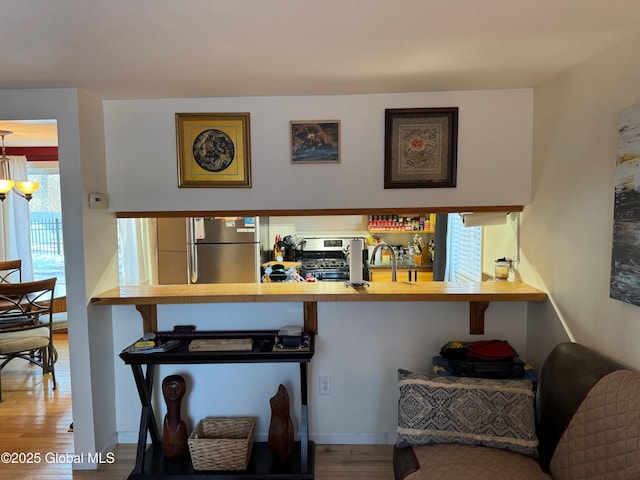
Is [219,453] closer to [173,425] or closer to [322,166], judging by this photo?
[173,425]

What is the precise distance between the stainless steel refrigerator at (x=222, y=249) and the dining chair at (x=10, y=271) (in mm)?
1971

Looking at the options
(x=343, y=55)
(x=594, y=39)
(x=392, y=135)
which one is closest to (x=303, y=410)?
(x=392, y=135)

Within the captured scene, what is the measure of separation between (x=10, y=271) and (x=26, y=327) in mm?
1559

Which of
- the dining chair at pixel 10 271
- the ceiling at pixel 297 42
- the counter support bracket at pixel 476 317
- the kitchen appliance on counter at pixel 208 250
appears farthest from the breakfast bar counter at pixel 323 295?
the dining chair at pixel 10 271

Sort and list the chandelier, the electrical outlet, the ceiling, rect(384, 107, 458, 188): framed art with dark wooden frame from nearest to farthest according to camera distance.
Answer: the ceiling
rect(384, 107, 458, 188): framed art with dark wooden frame
the electrical outlet
the chandelier

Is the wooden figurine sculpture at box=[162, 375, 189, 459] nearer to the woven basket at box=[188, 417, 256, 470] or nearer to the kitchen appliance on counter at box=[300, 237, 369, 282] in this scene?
the woven basket at box=[188, 417, 256, 470]

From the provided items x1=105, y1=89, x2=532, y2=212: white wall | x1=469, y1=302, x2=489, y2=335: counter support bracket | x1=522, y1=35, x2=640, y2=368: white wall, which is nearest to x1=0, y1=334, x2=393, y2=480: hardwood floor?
x1=469, y1=302, x2=489, y2=335: counter support bracket

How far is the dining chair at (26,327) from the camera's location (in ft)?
10.7

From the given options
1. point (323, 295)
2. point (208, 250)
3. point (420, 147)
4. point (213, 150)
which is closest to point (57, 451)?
point (323, 295)

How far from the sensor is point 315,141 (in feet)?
7.81

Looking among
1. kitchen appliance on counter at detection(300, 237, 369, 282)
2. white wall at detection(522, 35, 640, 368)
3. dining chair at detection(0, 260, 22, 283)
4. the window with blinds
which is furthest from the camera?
kitchen appliance on counter at detection(300, 237, 369, 282)

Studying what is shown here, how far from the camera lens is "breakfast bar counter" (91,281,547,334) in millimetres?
2225

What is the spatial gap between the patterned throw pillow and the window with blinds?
1369 mm

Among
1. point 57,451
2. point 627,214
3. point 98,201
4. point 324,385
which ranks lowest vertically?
point 57,451
